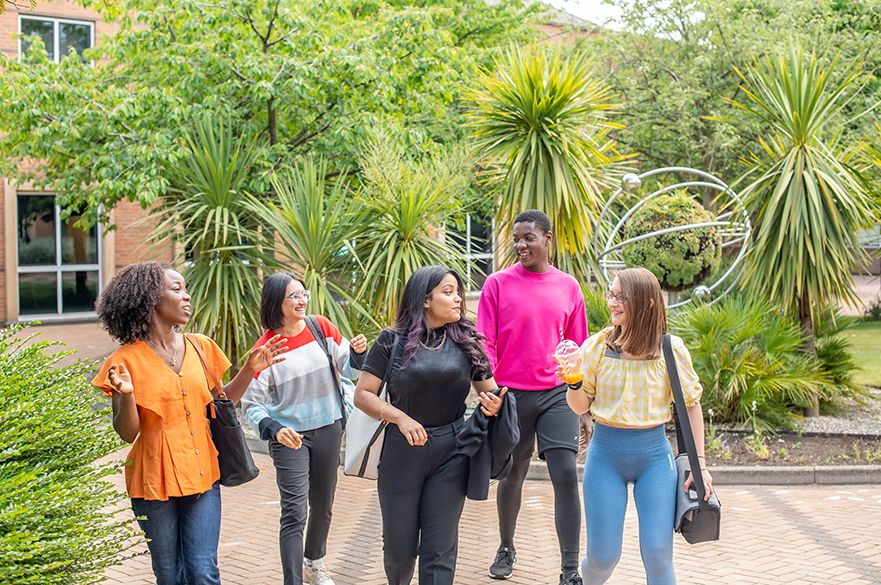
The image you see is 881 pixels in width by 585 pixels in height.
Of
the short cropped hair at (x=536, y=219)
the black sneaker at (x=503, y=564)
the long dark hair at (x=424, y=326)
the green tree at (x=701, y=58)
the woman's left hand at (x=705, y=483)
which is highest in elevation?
the green tree at (x=701, y=58)

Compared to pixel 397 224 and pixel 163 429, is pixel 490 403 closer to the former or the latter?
pixel 163 429

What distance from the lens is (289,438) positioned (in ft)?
17.3

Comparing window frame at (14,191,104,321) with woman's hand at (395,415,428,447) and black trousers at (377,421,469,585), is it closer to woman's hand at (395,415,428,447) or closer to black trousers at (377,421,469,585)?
black trousers at (377,421,469,585)

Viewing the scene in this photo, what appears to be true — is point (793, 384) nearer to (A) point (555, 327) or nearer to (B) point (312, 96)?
(A) point (555, 327)

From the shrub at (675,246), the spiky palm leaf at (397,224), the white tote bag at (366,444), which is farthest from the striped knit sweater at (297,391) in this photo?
the shrub at (675,246)

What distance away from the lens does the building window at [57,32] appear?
73.4 ft

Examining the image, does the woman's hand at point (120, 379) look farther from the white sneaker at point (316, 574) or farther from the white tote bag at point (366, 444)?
the white sneaker at point (316, 574)

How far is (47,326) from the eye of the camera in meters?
23.1

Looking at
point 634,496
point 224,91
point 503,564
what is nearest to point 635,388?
point 634,496

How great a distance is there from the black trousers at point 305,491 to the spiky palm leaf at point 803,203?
21.1 feet

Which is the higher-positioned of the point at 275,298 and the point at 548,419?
the point at 275,298

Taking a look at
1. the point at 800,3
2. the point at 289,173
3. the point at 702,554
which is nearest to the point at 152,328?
the point at 702,554

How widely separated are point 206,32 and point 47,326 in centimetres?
1204

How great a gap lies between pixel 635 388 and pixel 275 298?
2.04 meters
